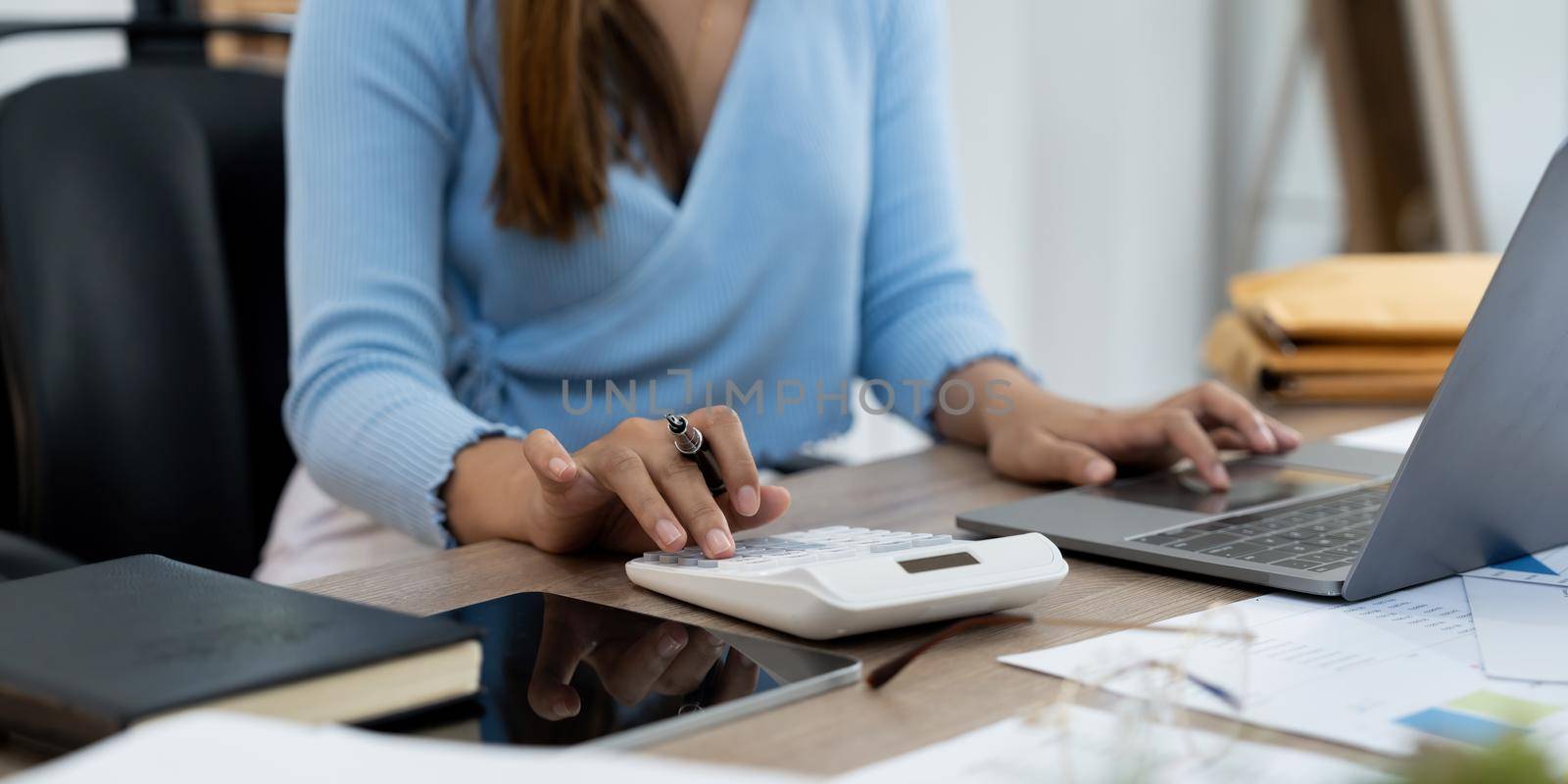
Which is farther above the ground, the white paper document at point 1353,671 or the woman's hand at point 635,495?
the white paper document at point 1353,671

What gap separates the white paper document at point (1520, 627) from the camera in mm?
528

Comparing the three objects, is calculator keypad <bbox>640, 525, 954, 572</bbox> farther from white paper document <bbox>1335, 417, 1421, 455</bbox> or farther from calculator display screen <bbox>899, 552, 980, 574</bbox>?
white paper document <bbox>1335, 417, 1421, 455</bbox>

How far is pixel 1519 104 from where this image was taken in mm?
2732

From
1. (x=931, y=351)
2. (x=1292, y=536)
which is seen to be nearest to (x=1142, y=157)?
(x=931, y=351)

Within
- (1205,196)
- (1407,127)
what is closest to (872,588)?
(1407,127)

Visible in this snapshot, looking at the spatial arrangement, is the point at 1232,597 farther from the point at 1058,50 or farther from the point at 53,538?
the point at 1058,50

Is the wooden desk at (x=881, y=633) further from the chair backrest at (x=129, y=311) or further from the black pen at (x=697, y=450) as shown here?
the chair backrest at (x=129, y=311)

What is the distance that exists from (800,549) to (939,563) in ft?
0.31

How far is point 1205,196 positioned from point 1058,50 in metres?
0.58

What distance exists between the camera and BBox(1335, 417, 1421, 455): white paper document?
1035 millimetres

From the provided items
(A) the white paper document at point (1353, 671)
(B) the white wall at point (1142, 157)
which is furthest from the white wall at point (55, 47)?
(A) the white paper document at point (1353, 671)

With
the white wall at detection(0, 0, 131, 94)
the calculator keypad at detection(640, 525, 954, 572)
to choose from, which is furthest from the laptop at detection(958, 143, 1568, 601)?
the white wall at detection(0, 0, 131, 94)

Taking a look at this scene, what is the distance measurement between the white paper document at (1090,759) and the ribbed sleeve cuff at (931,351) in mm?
688

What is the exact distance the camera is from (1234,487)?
88 cm
